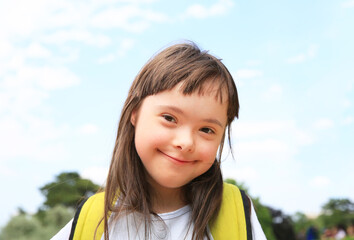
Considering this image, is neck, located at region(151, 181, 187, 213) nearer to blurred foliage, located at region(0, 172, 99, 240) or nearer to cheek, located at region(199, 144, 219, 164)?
cheek, located at region(199, 144, 219, 164)

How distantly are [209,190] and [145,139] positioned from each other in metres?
0.47

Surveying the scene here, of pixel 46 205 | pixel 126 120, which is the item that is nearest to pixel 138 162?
pixel 126 120

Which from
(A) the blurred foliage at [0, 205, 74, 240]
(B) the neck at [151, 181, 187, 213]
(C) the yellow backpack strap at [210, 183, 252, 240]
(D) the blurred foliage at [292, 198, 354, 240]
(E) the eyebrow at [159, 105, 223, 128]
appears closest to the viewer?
(E) the eyebrow at [159, 105, 223, 128]

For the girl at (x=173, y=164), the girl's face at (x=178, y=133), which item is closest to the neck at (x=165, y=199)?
the girl at (x=173, y=164)

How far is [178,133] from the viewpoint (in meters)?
2.04

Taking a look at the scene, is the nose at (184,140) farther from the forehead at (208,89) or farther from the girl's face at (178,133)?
the forehead at (208,89)

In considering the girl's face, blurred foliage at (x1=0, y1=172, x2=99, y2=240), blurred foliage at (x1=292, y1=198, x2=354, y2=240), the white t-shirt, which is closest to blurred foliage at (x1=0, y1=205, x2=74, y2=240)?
blurred foliage at (x1=0, y1=172, x2=99, y2=240)

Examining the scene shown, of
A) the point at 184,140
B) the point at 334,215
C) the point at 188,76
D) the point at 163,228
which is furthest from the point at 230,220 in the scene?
the point at 334,215

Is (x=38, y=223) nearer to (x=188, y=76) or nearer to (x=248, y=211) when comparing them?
(x=248, y=211)

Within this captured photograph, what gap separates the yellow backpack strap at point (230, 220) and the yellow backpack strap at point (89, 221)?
0.60 m

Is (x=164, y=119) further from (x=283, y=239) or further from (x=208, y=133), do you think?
(x=283, y=239)

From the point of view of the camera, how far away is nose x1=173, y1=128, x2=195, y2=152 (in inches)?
79.2

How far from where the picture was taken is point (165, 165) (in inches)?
83.8

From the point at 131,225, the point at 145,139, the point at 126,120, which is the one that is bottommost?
the point at 131,225
